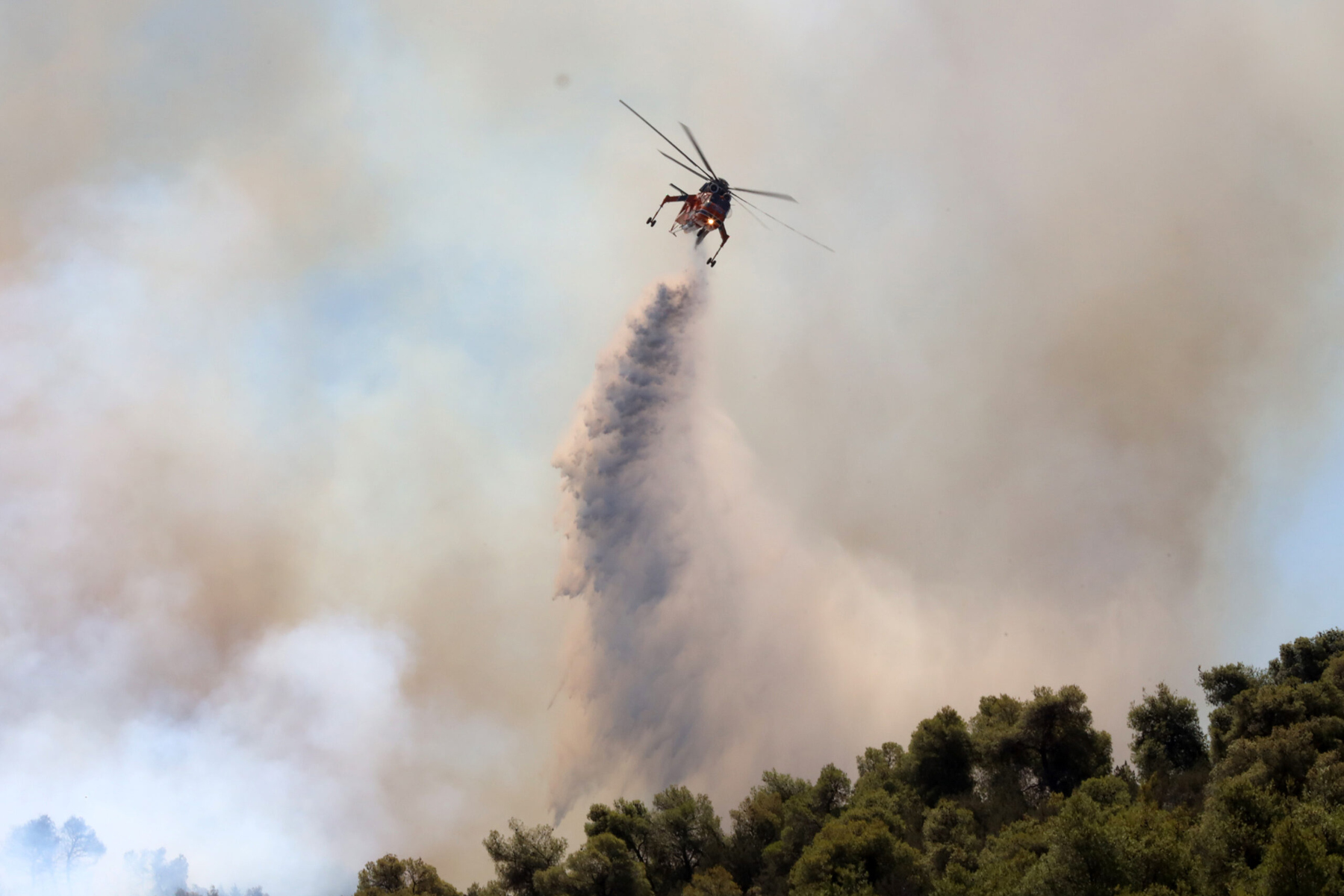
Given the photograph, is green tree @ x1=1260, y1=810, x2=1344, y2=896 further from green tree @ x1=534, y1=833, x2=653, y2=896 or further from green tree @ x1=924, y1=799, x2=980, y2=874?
green tree @ x1=534, y1=833, x2=653, y2=896

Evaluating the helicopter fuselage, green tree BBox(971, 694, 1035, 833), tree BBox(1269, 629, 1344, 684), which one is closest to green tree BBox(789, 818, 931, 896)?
green tree BBox(971, 694, 1035, 833)

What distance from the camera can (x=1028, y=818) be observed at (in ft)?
306

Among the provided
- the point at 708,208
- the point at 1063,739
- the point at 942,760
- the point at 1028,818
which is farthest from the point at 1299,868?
→ the point at 708,208

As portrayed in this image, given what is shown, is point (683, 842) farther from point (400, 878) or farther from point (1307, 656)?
point (1307, 656)

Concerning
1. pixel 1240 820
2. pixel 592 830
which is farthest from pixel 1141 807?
pixel 592 830

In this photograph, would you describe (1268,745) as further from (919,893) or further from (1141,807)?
(919,893)

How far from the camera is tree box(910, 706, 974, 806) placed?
11050 cm

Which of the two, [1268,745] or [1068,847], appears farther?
[1268,745]

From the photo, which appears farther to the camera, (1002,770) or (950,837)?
(1002,770)

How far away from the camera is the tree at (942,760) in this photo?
11050 cm

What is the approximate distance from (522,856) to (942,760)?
52.9 m

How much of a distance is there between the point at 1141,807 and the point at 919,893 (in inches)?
885

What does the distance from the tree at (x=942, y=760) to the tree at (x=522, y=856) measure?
4560 centimetres

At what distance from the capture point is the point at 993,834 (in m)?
94.0
